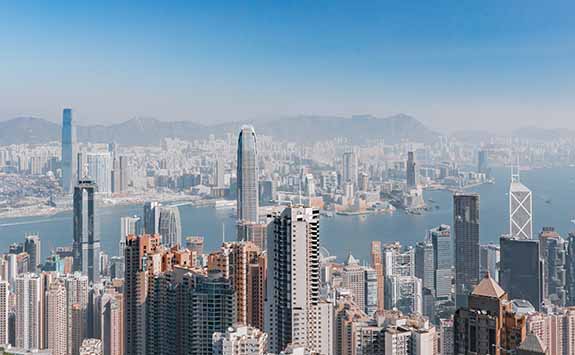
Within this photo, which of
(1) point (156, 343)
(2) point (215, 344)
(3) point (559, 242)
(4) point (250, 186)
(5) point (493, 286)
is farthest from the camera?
(4) point (250, 186)

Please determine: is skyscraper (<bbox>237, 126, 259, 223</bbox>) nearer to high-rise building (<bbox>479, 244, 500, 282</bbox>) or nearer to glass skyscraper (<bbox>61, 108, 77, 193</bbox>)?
glass skyscraper (<bbox>61, 108, 77, 193</bbox>)

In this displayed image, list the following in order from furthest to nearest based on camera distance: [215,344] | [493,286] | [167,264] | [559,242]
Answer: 1. [559,242]
2. [167,264]
3. [215,344]
4. [493,286]

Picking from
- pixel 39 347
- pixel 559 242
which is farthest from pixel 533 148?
pixel 39 347

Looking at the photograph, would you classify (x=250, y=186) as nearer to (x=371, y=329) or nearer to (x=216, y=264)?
(x=216, y=264)

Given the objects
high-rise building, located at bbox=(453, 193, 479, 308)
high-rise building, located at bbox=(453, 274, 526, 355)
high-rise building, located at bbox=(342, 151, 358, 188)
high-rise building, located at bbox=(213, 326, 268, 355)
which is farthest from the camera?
high-rise building, located at bbox=(342, 151, 358, 188)

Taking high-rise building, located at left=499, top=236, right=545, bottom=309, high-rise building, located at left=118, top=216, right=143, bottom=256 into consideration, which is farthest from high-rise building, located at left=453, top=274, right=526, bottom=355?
high-rise building, located at left=118, top=216, right=143, bottom=256

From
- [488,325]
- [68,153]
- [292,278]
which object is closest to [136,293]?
[292,278]
